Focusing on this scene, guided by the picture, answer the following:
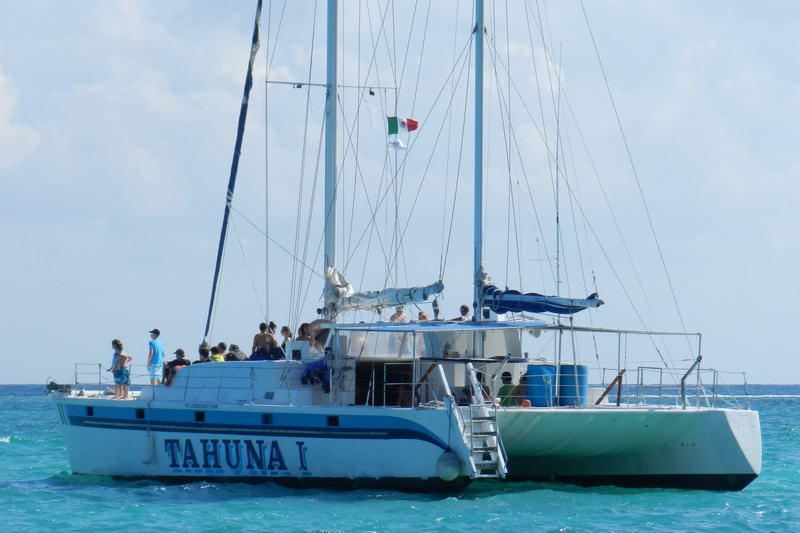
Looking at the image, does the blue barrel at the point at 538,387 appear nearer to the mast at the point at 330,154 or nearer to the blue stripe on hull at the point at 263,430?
the blue stripe on hull at the point at 263,430

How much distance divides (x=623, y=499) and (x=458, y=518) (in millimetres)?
3319

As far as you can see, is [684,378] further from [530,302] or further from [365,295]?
[365,295]

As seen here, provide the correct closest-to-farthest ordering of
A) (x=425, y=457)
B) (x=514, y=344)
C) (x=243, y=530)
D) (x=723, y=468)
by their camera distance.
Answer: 1. (x=243, y=530)
2. (x=425, y=457)
3. (x=723, y=468)
4. (x=514, y=344)

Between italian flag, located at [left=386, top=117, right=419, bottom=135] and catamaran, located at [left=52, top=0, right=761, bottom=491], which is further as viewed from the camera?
italian flag, located at [left=386, top=117, right=419, bottom=135]

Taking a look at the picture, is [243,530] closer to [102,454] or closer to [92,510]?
[92,510]

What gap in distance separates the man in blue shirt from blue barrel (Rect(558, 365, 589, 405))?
6727 mm

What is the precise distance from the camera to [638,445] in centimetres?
1969

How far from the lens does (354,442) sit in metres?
18.9

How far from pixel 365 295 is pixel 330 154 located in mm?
2626

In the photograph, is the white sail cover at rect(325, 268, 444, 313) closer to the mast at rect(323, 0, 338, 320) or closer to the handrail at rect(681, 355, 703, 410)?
the mast at rect(323, 0, 338, 320)

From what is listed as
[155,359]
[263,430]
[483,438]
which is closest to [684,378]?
[483,438]

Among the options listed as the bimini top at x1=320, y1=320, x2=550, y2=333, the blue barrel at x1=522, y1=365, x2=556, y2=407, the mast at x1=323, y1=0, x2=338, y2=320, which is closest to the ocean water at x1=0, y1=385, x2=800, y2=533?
the blue barrel at x1=522, y1=365, x2=556, y2=407

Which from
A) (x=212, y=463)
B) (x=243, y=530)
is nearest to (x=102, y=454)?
(x=212, y=463)

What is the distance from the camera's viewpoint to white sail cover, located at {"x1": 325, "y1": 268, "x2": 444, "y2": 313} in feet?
69.0
